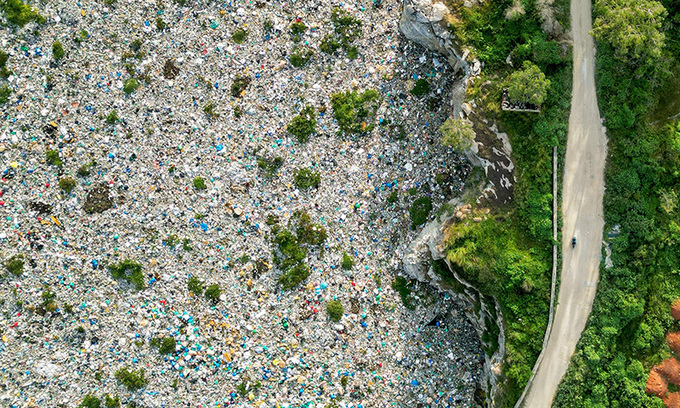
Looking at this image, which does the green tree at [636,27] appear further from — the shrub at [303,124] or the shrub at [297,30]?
the shrub at [297,30]

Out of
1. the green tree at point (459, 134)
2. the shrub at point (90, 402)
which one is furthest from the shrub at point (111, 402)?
the green tree at point (459, 134)

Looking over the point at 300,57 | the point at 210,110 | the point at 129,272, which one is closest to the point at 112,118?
the point at 210,110

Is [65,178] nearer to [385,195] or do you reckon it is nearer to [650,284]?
[385,195]

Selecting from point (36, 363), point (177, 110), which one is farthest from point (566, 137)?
point (36, 363)

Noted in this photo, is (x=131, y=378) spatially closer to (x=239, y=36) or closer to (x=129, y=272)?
(x=129, y=272)

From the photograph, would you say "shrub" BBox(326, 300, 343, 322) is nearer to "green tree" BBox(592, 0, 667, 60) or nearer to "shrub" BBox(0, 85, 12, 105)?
"green tree" BBox(592, 0, 667, 60)

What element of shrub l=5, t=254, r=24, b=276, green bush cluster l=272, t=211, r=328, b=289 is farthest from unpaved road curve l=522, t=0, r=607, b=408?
shrub l=5, t=254, r=24, b=276
